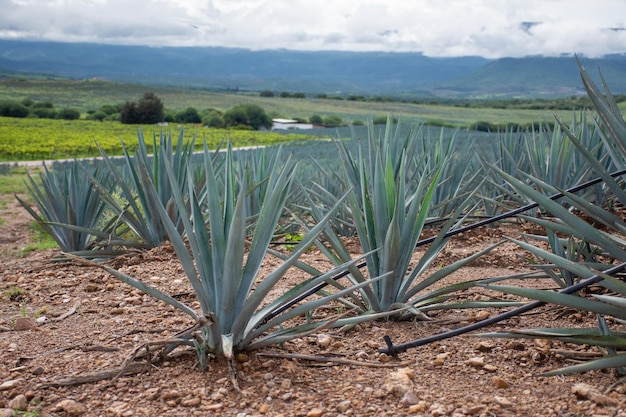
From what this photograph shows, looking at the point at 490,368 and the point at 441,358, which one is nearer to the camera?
the point at 490,368

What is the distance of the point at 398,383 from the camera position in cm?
193

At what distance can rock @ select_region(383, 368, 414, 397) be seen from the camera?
6.22 feet

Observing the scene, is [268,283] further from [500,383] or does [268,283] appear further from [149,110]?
[149,110]

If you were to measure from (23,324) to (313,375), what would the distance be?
140 cm

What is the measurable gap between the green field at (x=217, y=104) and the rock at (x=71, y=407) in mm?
30988

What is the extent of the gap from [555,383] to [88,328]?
1836 millimetres

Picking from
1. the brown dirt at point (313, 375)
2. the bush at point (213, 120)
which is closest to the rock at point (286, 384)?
the brown dirt at point (313, 375)

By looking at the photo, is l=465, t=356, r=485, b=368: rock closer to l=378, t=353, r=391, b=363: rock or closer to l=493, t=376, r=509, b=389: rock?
l=493, t=376, r=509, b=389: rock

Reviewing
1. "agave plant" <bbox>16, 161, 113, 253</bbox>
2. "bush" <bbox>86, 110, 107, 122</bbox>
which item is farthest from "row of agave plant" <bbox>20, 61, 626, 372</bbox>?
"bush" <bbox>86, 110, 107, 122</bbox>

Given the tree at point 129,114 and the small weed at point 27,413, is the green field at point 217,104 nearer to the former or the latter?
the tree at point 129,114

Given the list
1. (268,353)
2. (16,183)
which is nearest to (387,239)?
(268,353)

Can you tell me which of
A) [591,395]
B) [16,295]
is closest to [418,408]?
[591,395]

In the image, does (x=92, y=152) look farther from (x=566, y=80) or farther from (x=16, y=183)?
(x=566, y=80)

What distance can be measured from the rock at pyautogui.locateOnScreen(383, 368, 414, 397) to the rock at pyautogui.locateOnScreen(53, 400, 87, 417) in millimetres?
900
